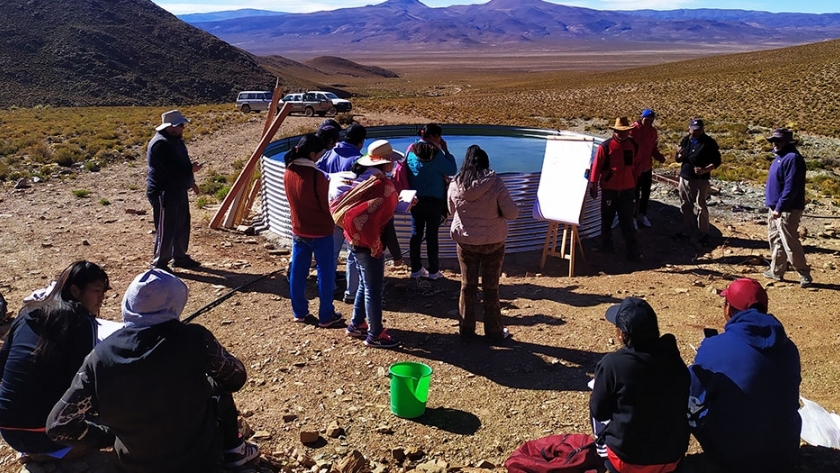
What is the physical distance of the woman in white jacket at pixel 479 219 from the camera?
5383 millimetres

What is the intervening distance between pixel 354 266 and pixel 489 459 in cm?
269

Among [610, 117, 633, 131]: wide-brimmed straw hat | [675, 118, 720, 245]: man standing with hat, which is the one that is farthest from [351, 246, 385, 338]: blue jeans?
[675, 118, 720, 245]: man standing with hat

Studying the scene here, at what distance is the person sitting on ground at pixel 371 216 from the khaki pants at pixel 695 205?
5.25 m

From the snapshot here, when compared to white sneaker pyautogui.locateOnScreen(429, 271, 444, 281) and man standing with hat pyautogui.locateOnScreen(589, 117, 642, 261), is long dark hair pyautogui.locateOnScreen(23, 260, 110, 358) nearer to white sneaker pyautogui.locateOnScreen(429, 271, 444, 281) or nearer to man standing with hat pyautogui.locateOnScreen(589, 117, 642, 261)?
white sneaker pyautogui.locateOnScreen(429, 271, 444, 281)

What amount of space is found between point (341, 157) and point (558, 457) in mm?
3724

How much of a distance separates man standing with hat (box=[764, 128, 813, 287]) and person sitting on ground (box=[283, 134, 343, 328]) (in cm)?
462

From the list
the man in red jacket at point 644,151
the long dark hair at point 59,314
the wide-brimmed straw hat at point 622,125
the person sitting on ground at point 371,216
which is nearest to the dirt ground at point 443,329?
the man in red jacket at point 644,151

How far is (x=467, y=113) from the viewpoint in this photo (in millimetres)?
35344

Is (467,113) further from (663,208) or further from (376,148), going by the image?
(376,148)

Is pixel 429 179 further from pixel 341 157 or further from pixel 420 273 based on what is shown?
pixel 420 273

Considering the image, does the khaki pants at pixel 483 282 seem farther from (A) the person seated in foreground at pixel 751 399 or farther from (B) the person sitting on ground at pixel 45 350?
(B) the person sitting on ground at pixel 45 350

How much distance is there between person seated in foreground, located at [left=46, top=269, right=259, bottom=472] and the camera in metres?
3.00

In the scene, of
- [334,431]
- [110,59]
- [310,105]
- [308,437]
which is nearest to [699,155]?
[334,431]

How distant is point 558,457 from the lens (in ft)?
12.3
